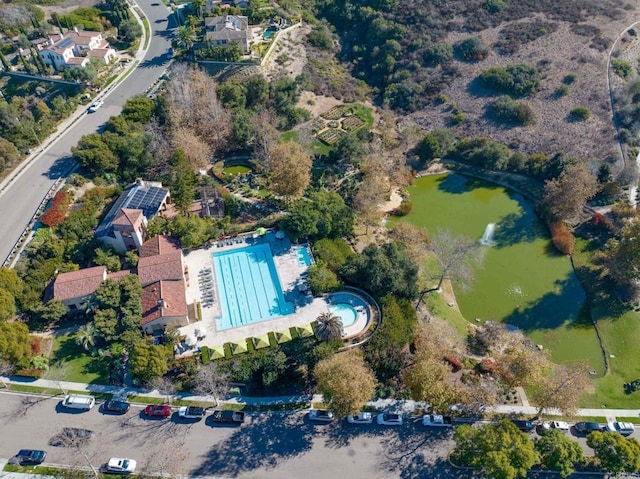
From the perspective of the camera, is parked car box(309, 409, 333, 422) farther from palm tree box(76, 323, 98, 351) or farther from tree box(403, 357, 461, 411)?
palm tree box(76, 323, 98, 351)

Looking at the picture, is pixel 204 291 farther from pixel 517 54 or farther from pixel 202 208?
pixel 517 54

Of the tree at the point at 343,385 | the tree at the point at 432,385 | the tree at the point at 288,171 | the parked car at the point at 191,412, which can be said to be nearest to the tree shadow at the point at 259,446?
the parked car at the point at 191,412

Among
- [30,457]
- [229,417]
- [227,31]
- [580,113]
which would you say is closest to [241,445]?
[229,417]

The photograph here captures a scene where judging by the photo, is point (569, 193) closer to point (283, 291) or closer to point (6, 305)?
point (283, 291)

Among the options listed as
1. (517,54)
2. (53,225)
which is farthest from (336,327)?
(517,54)

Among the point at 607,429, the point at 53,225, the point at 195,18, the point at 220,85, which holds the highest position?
the point at 195,18

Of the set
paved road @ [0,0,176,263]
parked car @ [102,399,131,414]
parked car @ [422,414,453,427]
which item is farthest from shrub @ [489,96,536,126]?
parked car @ [102,399,131,414]
